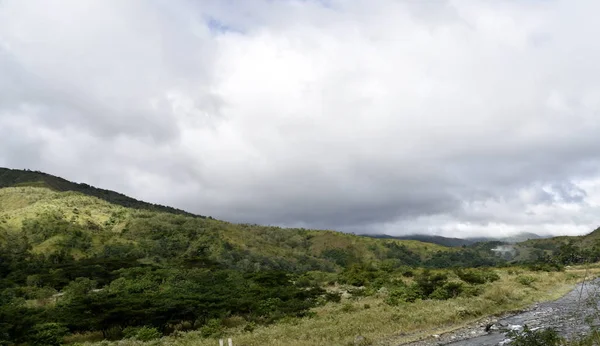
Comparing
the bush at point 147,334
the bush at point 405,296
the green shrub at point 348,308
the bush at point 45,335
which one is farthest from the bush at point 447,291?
the bush at point 45,335

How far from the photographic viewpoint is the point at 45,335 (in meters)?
24.5

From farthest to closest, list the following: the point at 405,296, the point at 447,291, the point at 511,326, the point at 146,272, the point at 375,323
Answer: the point at 146,272 < the point at 447,291 < the point at 405,296 < the point at 375,323 < the point at 511,326

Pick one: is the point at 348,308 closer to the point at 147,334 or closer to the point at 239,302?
the point at 239,302

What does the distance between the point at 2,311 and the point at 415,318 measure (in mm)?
26118

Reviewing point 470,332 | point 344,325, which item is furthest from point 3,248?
point 470,332

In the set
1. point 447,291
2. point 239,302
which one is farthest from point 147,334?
point 447,291

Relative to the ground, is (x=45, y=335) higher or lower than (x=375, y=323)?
lower

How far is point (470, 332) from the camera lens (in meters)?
25.1

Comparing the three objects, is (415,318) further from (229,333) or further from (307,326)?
(229,333)

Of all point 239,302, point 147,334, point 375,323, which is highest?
point 239,302

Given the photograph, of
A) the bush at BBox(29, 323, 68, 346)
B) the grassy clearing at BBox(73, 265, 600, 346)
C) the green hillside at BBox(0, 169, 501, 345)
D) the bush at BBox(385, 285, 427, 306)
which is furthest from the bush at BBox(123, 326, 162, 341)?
the bush at BBox(385, 285, 427, 306)

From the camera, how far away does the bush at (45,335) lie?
24266 millimetres

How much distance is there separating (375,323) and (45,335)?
1998cm

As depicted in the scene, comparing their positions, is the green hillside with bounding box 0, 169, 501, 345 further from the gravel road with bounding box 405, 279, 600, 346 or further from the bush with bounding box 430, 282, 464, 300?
the gravel road with bounding box 405, 279, 600, 346
